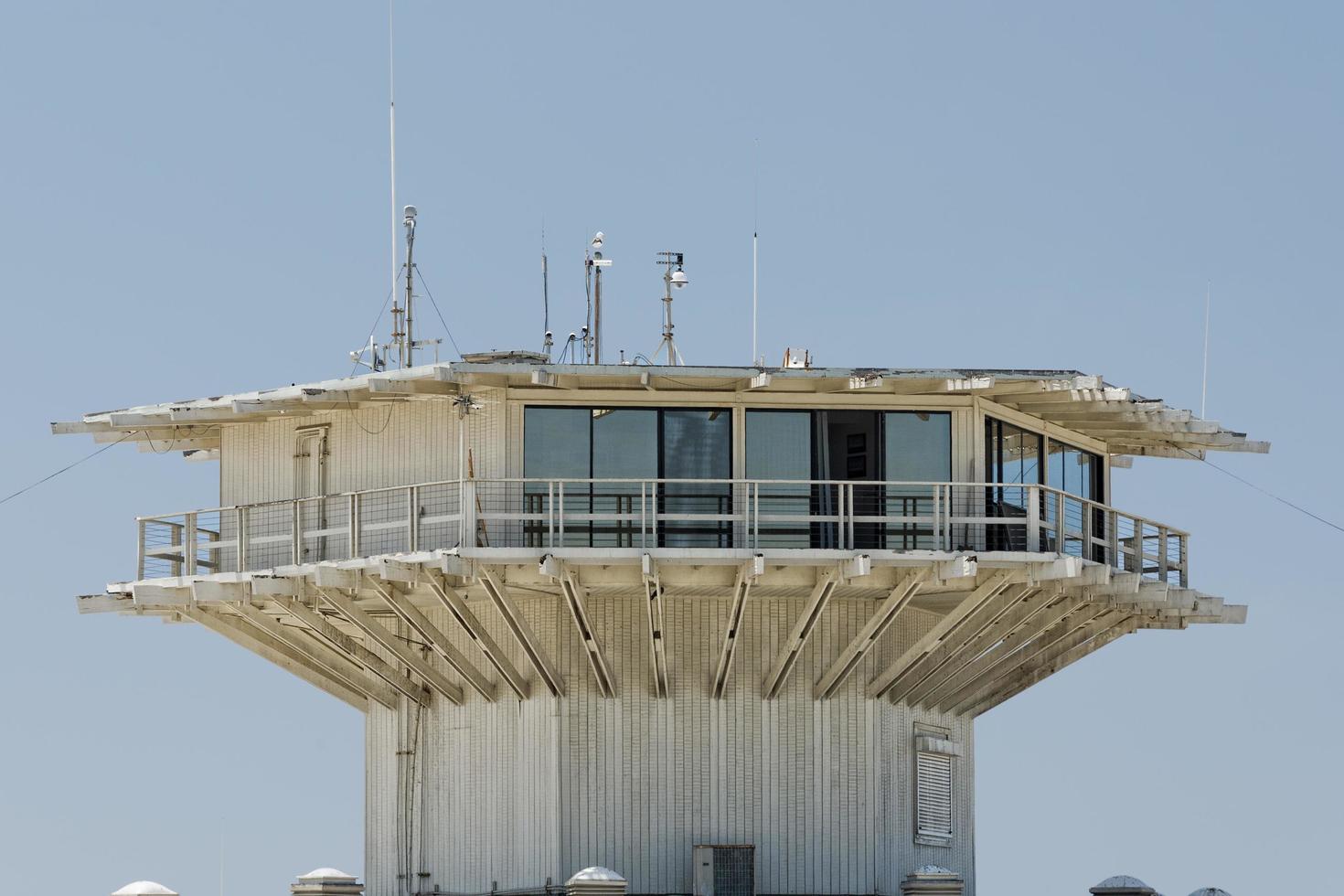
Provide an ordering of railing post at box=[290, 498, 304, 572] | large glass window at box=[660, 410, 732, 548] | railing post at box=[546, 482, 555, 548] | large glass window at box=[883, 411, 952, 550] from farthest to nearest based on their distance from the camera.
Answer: railing post at box=[290, 498, 304, 572]
large glass window at box=[883, 411, 952, 550]
large glass window at box=[660, 410, 732, 548]
railing post at box=[546, 482, 555, 548]

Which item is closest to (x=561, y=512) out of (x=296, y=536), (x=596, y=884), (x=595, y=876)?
(x=296, y=536)

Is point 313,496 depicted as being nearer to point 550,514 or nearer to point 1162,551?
point 550,514

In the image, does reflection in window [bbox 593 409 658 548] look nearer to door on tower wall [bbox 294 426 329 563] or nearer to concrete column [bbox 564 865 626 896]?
door on tower wall [bbox 294 426 329 563]

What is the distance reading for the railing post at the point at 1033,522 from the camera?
52.1 metres

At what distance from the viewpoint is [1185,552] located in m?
56.3

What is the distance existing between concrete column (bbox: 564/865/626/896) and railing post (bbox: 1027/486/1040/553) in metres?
8.94

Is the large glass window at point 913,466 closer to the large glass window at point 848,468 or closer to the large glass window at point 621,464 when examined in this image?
the large glass window at point 848,468

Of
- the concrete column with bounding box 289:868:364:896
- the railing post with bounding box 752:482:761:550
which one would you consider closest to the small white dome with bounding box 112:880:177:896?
the concrete column with bounding box 289:868:364:896

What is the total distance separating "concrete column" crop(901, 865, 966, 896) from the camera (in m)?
52.8

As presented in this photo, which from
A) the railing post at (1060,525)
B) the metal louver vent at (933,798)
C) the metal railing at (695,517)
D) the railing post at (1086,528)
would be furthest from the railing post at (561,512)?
the railing post at (1086,528)

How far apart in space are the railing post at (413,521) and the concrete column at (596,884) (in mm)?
6285

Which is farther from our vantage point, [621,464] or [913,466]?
[913,466]

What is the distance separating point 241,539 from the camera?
54938 millimetres

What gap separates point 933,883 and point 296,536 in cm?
1262
